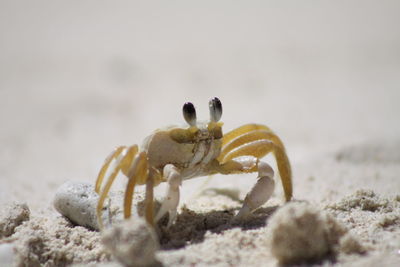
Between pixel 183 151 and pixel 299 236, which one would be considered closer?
pixel 299 236

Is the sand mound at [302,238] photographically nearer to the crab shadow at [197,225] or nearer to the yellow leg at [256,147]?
the crab shadow at [197,225]

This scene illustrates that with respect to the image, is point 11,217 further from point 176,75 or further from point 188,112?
point 176,75

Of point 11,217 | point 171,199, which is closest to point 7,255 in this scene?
point 11,217

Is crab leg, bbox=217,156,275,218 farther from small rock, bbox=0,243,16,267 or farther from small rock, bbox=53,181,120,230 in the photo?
small rock, bbox=0,243,16,267

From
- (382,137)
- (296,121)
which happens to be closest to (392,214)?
(382,137)

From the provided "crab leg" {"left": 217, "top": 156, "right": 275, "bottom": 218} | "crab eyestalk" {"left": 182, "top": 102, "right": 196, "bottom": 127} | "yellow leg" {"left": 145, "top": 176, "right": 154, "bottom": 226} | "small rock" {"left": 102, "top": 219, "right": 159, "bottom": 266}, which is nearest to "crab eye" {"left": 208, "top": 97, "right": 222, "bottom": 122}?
"crab eyestalk" {"left": 182, "top": 102, "right": 196, "bottom": 127}

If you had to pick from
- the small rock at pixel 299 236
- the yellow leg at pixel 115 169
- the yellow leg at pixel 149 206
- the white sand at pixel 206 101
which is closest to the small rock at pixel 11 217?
the white sand at pixel 206 101
